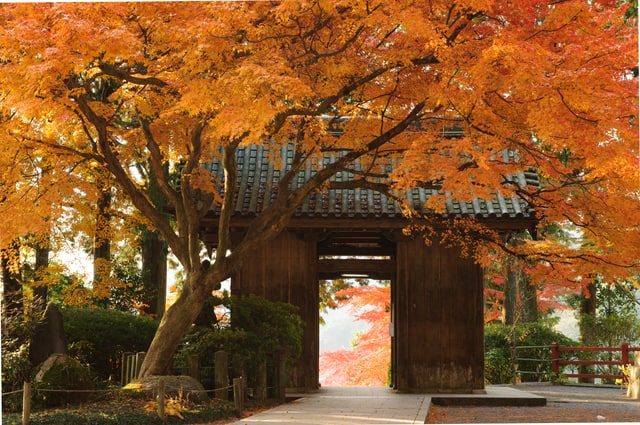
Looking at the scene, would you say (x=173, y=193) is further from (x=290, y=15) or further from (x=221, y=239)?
(x=290, y=15)

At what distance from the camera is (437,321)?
1285cm

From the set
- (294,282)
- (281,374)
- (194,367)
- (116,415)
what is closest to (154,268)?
(294,282)

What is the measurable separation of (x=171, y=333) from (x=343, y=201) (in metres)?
3.89

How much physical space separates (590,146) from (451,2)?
203 cm

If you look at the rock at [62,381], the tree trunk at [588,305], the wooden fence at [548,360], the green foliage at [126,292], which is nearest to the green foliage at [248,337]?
the rock at [62,381]

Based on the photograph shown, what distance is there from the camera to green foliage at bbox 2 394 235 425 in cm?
814

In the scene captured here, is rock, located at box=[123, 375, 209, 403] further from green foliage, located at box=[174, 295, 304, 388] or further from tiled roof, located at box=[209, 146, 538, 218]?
tiled roof, located at box=[209, 146, 538, 218]

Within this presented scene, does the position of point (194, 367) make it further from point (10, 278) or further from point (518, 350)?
point (518, 350)

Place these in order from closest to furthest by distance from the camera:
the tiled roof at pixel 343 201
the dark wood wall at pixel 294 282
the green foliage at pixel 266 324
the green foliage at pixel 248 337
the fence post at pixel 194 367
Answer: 1. the fence post at pixel 194 367
2. the green foliage at pixel 248 337
3. the green foliage at pixel 266 324
4. the tiled roof at pixel 343 201
5. the dark wood wall at pixel 294 282

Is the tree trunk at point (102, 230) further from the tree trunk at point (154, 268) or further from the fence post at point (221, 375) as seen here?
the fence post at point (221, 375)

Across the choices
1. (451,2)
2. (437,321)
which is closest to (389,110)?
(451,2)

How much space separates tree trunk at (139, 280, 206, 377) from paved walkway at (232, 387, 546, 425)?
4.66ft

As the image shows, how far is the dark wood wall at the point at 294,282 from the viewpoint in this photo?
42.2ft

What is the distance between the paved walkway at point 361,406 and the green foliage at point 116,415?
50 centimetres
